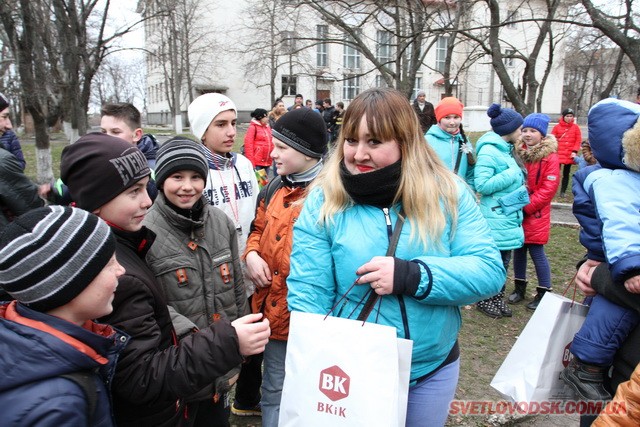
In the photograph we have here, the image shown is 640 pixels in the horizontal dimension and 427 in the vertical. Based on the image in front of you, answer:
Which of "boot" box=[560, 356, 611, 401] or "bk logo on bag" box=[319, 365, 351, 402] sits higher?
"bk logo on bag" box=[319, 365, 351, 402]

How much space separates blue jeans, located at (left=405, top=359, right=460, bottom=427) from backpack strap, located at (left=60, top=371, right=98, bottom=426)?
1175 mm

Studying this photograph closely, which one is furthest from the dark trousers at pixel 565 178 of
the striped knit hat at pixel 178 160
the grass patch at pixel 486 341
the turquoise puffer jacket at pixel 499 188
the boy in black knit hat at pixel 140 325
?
the boy in black knit hat at pixel 140 325

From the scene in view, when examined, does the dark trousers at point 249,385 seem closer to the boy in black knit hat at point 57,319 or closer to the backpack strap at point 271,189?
the backpack strap at point 271,189

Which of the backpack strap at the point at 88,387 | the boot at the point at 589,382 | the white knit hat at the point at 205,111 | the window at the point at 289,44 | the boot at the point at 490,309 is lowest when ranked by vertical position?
the boot at the point at 490,309

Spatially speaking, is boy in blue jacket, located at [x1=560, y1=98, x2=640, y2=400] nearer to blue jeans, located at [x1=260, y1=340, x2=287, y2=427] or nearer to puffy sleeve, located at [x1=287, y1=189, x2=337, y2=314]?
puffy sleeve, located at [x1=287, y1=189, x2=337, y2=314]

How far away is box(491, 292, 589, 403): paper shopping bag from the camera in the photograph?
2180 mm

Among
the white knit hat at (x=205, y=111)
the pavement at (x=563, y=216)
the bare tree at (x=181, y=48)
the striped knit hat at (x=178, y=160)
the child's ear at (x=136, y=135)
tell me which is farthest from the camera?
the bare tree at (x=181, y=48)

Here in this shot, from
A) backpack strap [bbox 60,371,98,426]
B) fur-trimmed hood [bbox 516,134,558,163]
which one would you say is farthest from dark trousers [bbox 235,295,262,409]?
fur-trimmed hood [bbox 516,134,558,163]

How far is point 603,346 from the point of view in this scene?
2.02m

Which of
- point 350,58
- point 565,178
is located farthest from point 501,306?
point 350,58

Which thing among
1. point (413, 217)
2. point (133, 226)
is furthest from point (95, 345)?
point (413, 217)

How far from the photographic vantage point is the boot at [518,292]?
5254 millimetres

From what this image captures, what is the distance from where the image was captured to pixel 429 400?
6.14 ft

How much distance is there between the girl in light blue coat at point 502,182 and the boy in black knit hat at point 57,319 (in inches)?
158
